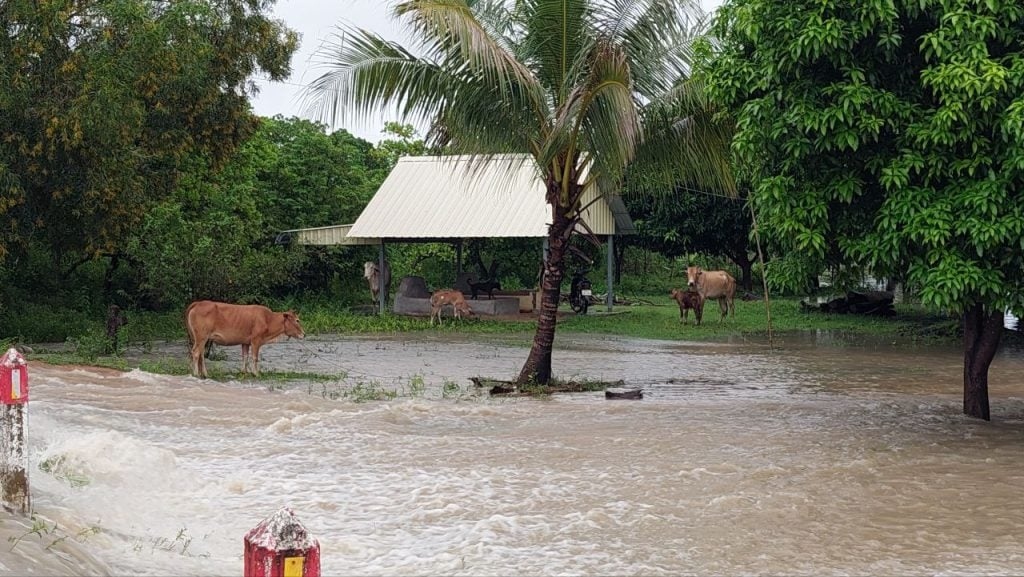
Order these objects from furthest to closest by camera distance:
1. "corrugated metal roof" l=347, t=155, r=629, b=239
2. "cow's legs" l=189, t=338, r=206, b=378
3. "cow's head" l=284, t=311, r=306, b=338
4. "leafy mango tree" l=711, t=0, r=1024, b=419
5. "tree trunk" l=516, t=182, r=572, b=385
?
"corrugated metal roof" l=347, t=155, r=629, b=239 → "cow's head" l=284, t=311, r=306, b=338 → "cow's legs" l=189, t=338, r=206, b=378 → "tree trunk" l=516, t=182, r=572, b=385 → "leafy mango tree" l=711, t=0, r=1024, b=419

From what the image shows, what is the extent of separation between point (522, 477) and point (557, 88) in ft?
21.8

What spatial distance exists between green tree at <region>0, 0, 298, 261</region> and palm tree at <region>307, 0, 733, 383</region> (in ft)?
21.6

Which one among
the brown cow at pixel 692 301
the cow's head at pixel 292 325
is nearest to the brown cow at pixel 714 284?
the brown cow at pixel 692 301

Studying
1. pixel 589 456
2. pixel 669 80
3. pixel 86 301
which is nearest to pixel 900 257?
pixel 589 456

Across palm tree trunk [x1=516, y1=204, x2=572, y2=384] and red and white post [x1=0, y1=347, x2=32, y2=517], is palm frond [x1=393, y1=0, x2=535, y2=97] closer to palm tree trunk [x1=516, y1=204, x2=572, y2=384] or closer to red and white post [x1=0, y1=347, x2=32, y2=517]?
palm tree trunk [x1=516, y1=204, x2=572, y2=384]

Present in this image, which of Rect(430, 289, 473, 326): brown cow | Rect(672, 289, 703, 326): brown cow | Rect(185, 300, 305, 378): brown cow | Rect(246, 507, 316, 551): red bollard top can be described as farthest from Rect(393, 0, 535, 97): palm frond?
Rect(672, 289, 703, 326): brown cow

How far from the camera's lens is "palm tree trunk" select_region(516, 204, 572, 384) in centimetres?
1467

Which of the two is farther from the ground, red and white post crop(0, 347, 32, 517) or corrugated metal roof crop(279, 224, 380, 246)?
corrugated metal roof crop(279, 224, 380, 246)

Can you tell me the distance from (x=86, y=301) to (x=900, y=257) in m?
20.7

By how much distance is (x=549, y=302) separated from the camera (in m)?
15.1

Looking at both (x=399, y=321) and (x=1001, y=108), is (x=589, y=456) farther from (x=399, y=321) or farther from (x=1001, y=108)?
(x=399, y=321)

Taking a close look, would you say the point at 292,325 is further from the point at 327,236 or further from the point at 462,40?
the point at 327,236

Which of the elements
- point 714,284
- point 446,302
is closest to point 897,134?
point 446,302

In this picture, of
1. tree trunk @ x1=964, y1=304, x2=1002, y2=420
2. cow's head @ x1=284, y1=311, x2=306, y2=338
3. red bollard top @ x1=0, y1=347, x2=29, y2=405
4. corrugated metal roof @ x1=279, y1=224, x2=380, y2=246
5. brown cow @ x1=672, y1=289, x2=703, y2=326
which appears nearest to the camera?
red bollard top @ x1=0, y1=347, x2=29, y2=405
